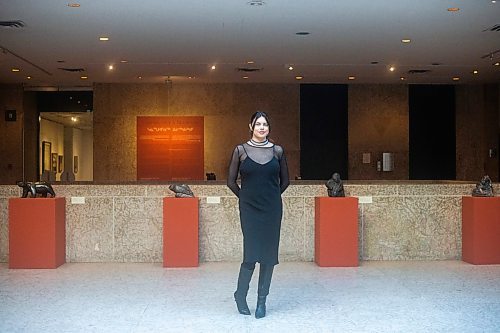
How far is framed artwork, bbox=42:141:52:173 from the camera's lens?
21375mm

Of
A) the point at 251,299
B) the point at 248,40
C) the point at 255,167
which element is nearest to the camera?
the point at 255,167

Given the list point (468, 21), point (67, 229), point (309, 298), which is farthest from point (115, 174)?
point (309, 298)

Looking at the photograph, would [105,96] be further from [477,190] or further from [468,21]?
[477,190]

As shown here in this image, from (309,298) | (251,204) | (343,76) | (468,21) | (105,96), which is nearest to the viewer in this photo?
(251,204)

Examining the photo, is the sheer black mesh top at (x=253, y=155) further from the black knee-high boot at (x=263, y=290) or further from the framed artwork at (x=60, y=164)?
the framed artwork at (x=60, y=164)

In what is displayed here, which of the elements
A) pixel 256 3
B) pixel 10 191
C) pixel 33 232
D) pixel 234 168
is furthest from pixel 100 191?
pixel 234 168

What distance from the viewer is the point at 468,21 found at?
34.8 ft

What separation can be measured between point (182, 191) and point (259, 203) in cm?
303

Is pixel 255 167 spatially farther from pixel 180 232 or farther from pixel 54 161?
pixel 54 161

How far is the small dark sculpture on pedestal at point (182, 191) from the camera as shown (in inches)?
331

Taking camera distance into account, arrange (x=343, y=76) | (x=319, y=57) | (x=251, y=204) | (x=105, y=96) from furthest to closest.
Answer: (x=105, y=96) → (x=343, y=76) → (x=319, y=57) → (x=251, y=204)

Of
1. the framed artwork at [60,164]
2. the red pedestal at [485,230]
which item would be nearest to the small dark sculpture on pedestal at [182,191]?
the red pedestal at [485,230]

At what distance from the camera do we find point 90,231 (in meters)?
8.93

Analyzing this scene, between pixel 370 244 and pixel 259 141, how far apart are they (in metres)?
4.04
